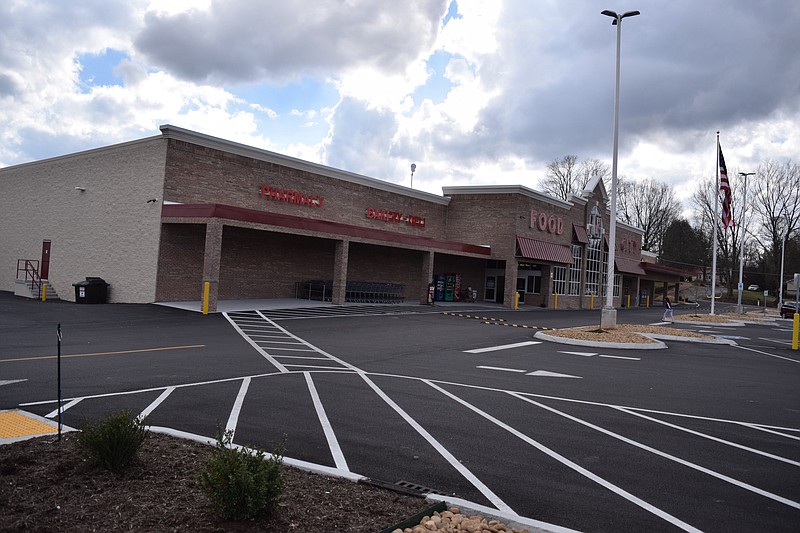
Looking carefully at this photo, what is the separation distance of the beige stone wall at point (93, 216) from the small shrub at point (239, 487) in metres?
22.0

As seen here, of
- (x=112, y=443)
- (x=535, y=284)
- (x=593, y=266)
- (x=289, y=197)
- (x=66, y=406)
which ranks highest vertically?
(x=289, y=197)

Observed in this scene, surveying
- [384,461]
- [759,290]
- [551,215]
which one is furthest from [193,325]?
[759,290]

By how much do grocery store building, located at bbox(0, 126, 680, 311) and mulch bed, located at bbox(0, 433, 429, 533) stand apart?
708 inches

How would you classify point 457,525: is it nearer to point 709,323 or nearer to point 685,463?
point 685,463

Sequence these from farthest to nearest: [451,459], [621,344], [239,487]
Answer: [621,344], [451,459], [239,487]

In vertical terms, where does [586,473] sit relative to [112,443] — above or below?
below

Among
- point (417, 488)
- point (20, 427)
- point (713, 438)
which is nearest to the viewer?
point (417, 488)

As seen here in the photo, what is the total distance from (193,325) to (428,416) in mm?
12636

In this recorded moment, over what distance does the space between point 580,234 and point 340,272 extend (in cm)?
2433

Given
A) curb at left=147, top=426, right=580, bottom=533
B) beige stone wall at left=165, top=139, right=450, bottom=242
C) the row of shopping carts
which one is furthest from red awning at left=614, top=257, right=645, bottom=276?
curb at left=147, top=426, right=580, bottom=533

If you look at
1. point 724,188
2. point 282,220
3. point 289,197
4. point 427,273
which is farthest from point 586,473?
point 724,188

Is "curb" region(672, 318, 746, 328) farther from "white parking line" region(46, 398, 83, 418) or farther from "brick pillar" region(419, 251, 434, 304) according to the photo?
"white parking line" region(46, 398, 83, 418)

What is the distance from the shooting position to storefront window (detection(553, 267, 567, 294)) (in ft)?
144

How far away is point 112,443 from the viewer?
4926 mm
